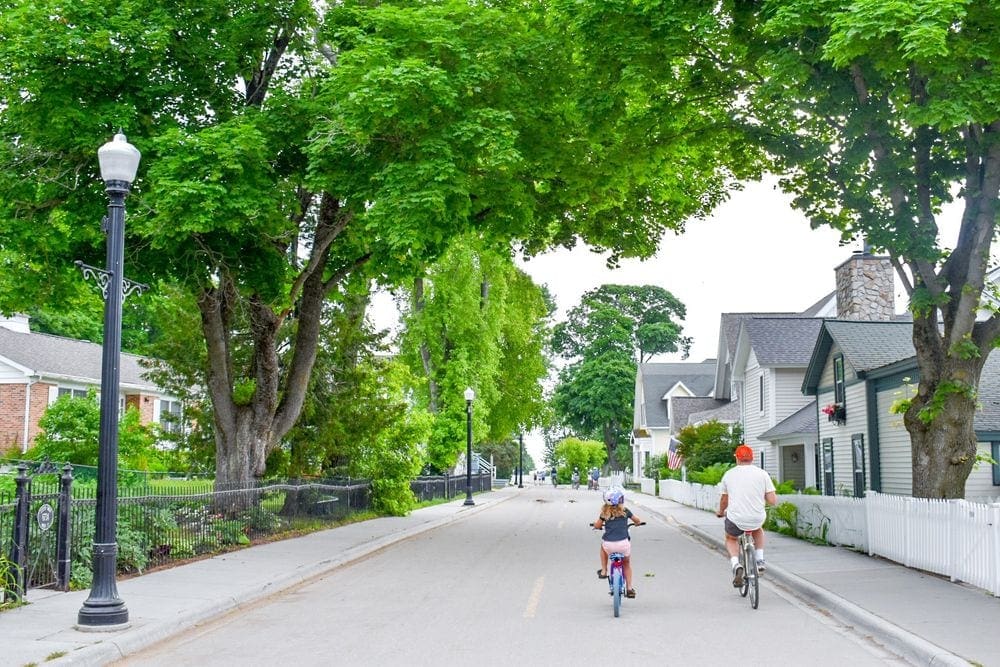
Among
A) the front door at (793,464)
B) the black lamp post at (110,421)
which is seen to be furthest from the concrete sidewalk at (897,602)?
the front door at (793,464)

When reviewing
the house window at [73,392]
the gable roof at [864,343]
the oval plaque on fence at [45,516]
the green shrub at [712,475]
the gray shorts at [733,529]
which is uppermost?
the gable roof at [864,343]

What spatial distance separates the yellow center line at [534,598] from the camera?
10523 mm

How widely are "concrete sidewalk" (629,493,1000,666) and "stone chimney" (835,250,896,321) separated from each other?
17.7 meters

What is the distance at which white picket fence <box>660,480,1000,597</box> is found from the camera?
448 inches

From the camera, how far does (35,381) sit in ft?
124

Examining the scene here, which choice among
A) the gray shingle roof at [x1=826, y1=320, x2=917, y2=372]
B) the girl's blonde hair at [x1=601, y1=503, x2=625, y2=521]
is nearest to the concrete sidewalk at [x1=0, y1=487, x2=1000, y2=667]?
the girl's blonde hair at [x1=601, y1=503, x2=625, y2=521]

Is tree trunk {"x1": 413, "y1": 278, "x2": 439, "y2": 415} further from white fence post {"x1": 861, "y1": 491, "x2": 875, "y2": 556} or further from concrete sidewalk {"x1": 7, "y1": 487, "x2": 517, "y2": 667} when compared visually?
white fence post {"x1": 861, "y1": 491, "x2": 875, "y2": 556}

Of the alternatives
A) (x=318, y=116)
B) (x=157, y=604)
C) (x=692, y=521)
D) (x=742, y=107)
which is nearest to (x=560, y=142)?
(x=742, y=107)

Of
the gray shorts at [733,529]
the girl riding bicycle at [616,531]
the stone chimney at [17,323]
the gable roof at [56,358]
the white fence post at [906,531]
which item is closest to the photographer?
the girl riding bicycle at [616,531]

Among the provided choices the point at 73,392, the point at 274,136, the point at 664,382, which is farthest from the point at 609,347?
the point at 274,136

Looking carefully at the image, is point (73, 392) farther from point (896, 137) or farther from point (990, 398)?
point (896, 137)

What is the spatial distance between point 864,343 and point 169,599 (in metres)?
19.9

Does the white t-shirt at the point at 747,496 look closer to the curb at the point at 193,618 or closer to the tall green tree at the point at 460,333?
the curb at the point at 193,618

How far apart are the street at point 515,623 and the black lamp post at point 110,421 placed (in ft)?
2.14
